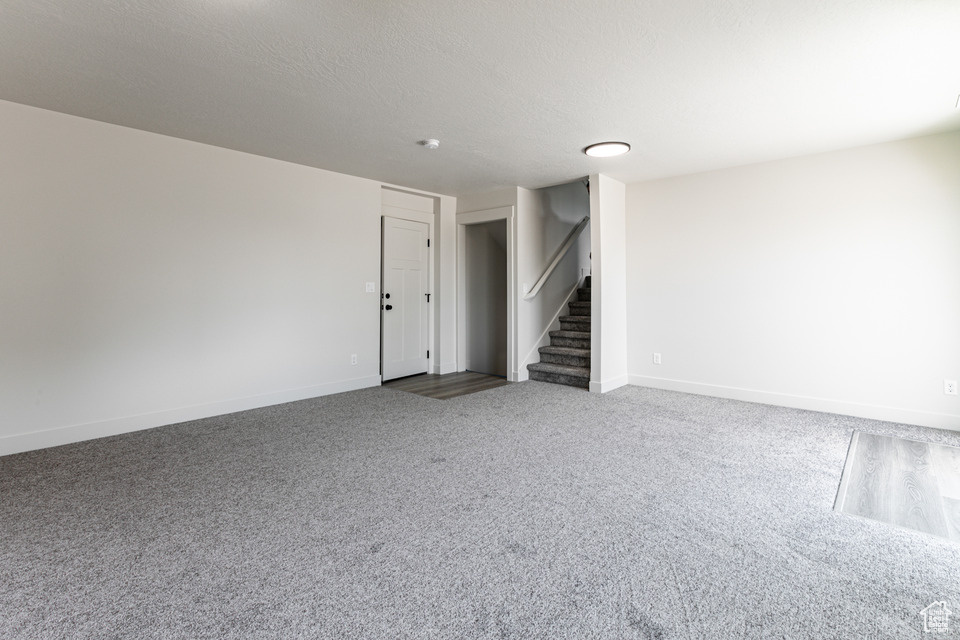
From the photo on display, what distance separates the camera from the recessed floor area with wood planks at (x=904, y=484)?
2086 millimetres

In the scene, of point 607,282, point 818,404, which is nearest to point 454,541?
point 607,282

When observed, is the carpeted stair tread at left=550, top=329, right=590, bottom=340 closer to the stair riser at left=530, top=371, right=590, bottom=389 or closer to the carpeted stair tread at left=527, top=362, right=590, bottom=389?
the carpeted stair tread at left=527, top=362, right=590, bottom=389

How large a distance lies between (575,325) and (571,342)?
12.7 inches

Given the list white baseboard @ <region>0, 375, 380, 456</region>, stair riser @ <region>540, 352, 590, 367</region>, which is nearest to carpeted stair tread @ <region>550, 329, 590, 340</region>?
stair riser @ <region>540, 352, 590, 367</region>

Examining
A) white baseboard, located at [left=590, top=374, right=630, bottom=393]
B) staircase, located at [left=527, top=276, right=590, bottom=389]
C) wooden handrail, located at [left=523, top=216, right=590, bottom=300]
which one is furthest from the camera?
wooden handrail, located at [left=523, top=216, right=590, bottom=300]

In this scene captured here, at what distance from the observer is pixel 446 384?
5.14m

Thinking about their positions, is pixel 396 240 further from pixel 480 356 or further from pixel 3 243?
pixel 3 243

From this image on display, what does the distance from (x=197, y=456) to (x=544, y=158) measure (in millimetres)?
3655

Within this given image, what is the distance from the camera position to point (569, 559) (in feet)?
5.73

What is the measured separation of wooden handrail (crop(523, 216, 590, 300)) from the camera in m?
5.40

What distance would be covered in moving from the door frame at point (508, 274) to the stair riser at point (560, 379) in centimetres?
26

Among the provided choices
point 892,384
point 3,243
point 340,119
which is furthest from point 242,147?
point 892,384

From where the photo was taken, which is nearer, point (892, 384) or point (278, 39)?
point (278, 39)

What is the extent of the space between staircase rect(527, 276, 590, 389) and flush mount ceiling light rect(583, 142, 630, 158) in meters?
2.32
